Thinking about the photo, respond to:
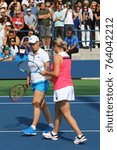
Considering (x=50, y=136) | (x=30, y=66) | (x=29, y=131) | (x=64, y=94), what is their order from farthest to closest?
1. (x=29, y=131)
2. (x=50, y=136)
3. (x=30, y=66)
4. (x=64, y=94)

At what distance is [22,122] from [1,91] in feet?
18.4

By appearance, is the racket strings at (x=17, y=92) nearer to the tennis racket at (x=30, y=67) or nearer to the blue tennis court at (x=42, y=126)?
the tennis racket at (x=30, y=67)

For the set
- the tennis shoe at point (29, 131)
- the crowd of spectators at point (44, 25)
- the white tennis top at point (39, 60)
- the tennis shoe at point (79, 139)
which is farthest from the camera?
the crowd of spectators at point (44, 25)

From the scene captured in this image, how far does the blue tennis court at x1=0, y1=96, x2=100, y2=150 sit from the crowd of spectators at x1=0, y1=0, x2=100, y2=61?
6809 mm

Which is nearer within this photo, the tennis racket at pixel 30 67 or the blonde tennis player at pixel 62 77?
the blonde tennis player at pixel 62 77

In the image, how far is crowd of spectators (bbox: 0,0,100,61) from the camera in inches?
837

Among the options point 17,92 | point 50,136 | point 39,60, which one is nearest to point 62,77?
point 39,60

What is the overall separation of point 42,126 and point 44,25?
12.0 meters

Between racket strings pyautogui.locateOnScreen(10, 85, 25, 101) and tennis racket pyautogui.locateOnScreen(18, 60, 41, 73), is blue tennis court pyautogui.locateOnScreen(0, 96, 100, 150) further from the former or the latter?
tennis racket pyautogui.locateOnScreen(18, 60, 41, 73)

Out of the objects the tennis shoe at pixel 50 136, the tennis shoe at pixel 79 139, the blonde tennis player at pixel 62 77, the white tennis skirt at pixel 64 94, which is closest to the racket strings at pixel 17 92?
the tennis shoe at pixel 50 136

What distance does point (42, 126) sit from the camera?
10.5 metres

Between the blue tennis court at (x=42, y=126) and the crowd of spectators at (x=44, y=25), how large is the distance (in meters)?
6.81

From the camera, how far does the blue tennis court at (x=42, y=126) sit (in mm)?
8555

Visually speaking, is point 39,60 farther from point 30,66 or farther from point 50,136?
point 50,136
